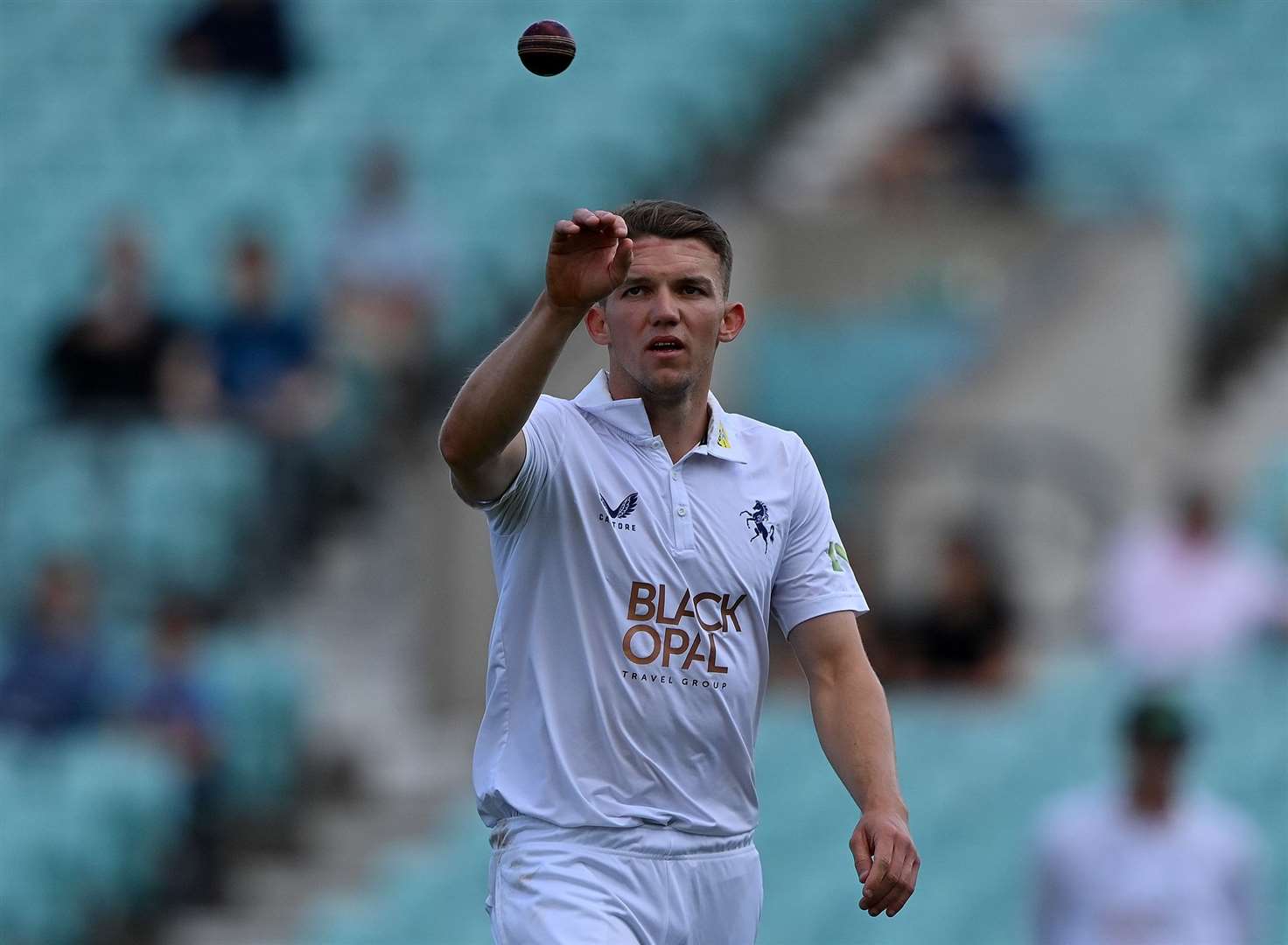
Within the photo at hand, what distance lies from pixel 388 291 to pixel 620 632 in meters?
7.36

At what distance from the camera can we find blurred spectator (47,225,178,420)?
1035cm

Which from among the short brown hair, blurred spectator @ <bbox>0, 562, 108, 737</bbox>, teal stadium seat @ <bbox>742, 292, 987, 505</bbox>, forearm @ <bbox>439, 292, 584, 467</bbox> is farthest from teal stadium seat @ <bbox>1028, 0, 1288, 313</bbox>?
forearm @ <bbox>439, 292, 584, 467</bbox>

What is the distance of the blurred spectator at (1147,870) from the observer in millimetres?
6711

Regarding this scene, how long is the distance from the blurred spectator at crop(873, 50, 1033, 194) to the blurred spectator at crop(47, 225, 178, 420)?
14.0 ft

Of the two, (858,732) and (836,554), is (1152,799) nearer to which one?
(836,554)

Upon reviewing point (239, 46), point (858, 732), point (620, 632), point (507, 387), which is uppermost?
point (239, 46)

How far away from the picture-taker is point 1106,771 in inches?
336

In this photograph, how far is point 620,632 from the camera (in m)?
4.04

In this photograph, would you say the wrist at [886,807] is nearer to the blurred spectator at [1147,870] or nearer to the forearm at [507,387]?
the forearm at [507,387]

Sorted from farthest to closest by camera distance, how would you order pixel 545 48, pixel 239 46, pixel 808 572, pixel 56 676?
pixel 239 46 < pixel 56 676 < pixel 808 572 < pixel 545 48

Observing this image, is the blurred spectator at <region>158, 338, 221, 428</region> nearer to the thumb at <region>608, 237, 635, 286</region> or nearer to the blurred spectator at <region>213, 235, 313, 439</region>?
the blurred spectator at <region>213, 235, 313, 439</region>

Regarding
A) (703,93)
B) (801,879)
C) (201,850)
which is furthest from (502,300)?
(801,879)

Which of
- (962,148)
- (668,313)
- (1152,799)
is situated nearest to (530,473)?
(668,313)

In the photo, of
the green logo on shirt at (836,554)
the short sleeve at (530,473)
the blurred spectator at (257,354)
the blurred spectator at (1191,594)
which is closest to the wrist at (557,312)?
the short sleeve at (530,473)
